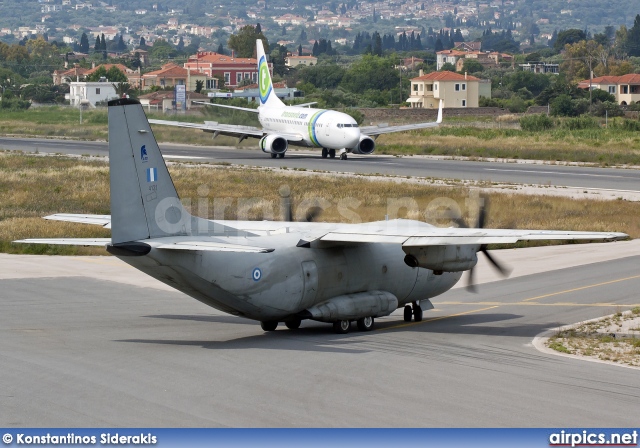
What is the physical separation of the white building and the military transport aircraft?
138185mm

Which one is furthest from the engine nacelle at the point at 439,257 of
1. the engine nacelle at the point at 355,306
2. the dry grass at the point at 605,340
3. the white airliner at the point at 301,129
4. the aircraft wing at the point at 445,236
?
the white airliner at the point at 301,129

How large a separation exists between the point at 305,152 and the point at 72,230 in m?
51.0

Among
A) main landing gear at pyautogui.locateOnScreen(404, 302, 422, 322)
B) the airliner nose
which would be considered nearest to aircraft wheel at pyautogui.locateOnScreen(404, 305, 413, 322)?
main landing gear at pyautogui.locateOnScreen(404, 302, 422, 322)

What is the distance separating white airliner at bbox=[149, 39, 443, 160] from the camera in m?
80.4

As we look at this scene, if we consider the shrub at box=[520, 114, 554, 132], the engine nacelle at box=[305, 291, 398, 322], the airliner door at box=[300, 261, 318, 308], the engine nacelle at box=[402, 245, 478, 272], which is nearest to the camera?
the engine nacelle at box=[402, 245, 478, 272]

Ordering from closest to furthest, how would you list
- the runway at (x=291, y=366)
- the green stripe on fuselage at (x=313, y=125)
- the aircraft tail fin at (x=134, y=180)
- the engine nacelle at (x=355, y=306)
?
the runway at (x=291, y=366), the aircraft tail fin at (x=134, y=180), the engine nacelle at (x=355, y=306), the green stripe on fuselage at (x=313, y=125)

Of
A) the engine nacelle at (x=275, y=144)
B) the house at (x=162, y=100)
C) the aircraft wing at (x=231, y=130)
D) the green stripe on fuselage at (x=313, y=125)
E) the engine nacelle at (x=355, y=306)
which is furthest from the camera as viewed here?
the house at (x=162, y=100)

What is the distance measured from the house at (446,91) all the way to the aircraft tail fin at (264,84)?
8843 cm

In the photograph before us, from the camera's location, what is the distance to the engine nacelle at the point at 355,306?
82.9 feet

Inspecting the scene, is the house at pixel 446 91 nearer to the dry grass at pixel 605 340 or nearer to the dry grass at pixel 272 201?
the dry grass at pixel 272 201

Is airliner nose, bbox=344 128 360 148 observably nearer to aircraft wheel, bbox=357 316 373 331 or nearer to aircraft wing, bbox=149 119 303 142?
aircraft wing, bbox=149 119 303 142

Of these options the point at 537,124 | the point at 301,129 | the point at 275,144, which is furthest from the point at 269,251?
the point at 537,124

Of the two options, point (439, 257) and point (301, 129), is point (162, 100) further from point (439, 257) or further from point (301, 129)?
point (439, 257)

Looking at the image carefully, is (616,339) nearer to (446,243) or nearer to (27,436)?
(446,243)
